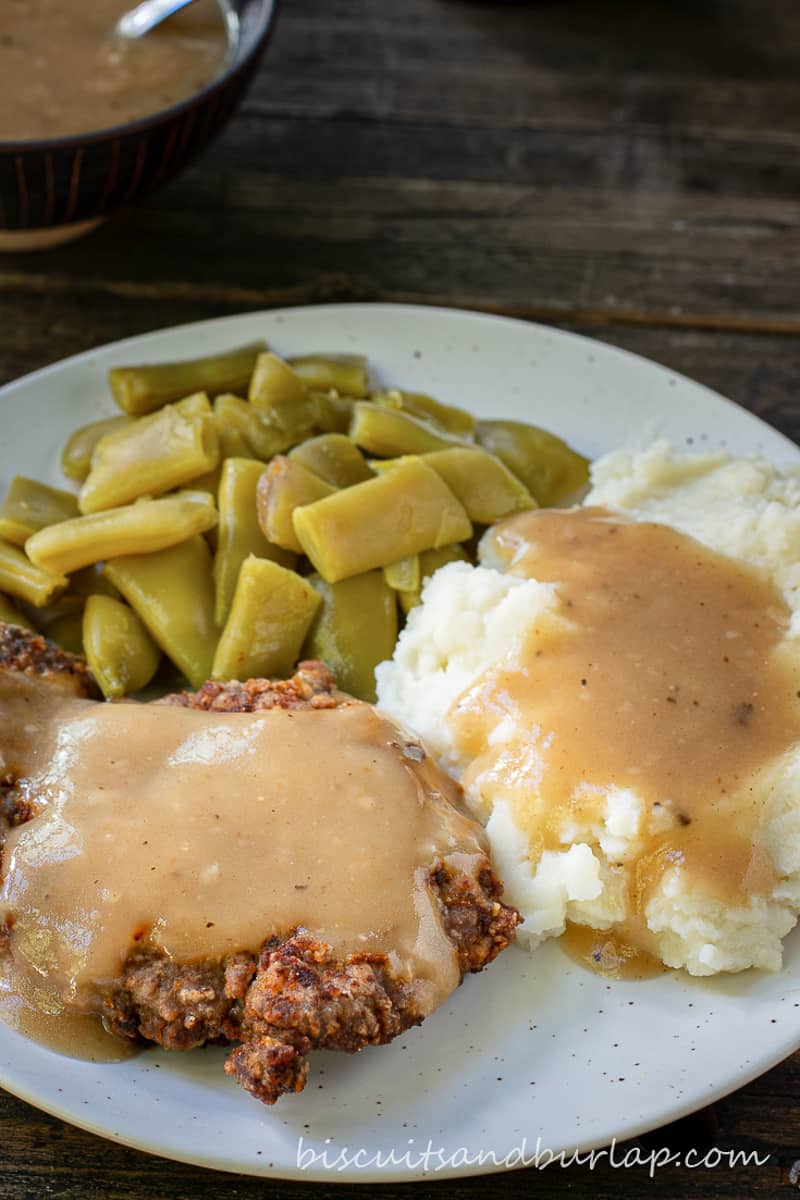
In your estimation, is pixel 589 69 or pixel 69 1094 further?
pixel 589 69

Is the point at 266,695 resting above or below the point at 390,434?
below

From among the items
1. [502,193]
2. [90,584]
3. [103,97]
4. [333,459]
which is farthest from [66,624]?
[502,193]

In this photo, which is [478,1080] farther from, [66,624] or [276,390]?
[276,390]

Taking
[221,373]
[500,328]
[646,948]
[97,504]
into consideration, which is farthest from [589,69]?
[646,948]

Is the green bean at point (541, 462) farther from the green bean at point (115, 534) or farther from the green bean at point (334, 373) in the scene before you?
the green bean at point (115, 534)

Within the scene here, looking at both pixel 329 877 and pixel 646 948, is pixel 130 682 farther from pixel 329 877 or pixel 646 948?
pixel 646 948

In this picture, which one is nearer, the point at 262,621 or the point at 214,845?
the point at 214,845
